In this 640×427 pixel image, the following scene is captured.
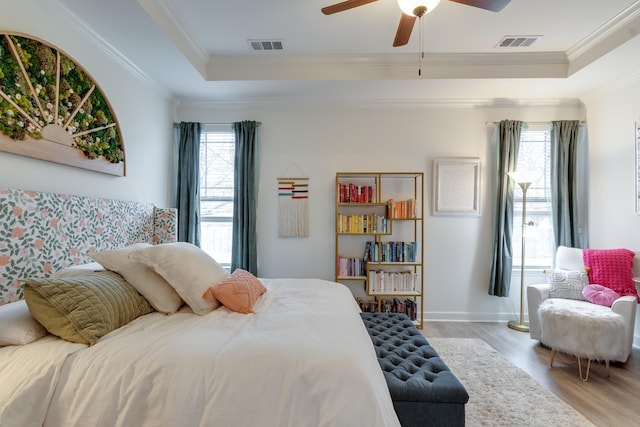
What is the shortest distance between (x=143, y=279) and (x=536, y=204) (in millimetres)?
4334

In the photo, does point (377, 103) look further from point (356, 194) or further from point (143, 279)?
point (143, 279)

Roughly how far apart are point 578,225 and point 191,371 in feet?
14.4

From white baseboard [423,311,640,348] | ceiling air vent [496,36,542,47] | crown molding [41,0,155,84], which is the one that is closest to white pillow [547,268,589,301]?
white baseboard [423,311,640,348]

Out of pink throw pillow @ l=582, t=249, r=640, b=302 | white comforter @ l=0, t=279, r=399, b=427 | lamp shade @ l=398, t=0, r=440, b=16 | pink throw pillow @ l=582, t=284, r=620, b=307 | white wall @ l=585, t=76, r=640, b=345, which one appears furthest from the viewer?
white wall @ l=585, t=76, r=640, b=345

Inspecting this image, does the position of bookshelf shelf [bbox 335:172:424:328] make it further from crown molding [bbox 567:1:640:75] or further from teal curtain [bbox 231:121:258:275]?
crown molding [bbox 567:1:640:75]

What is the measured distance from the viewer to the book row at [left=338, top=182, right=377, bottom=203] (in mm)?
3598

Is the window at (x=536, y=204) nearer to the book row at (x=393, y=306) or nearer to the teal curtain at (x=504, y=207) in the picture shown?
the teal curtain at (x=504, y=207)

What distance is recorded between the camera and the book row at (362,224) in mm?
3564

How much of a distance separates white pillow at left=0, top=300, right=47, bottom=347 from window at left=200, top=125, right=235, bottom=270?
2.46 m

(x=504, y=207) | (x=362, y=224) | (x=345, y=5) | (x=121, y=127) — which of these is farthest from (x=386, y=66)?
(x=121, y=127)

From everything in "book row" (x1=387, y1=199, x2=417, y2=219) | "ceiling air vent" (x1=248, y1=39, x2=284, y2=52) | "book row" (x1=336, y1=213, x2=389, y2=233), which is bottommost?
"book row" (x1=336, y1=213, x2=389, y2=233)

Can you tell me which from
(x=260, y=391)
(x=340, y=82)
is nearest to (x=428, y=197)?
(x=340, y=82)

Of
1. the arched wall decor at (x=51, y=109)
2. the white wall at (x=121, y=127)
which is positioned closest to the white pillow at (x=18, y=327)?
the white wall at (x=121, y=127)

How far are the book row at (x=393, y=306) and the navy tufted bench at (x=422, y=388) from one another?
1732 mm
